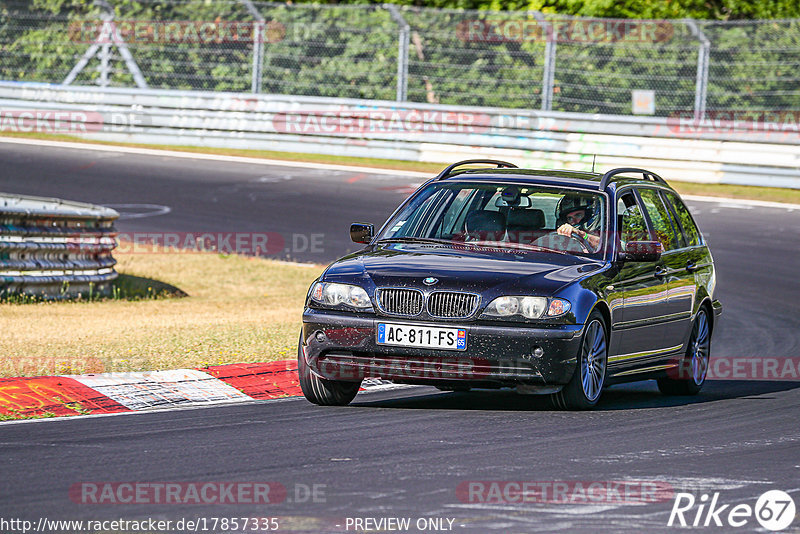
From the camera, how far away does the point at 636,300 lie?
935cm

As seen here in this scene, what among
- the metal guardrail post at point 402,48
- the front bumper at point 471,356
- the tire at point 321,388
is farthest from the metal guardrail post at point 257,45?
the front bumper at point 471,356

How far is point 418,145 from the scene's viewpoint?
85.9 ft

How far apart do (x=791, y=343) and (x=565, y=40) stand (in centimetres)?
1319

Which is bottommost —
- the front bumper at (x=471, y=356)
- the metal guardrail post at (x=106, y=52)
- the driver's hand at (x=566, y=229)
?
the front bumper at (x=471, y=356)

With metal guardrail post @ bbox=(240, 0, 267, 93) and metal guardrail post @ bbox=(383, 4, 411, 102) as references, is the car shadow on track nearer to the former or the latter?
metal guardrail post @ bbox=(383, 4, 411, 102)

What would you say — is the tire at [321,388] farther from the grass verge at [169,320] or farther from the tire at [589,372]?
the grass verge at [169,320]

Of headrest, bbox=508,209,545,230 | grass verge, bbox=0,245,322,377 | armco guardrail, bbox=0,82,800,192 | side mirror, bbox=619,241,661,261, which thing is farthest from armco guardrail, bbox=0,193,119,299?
armco guardrail, bbox=0,82,800,192

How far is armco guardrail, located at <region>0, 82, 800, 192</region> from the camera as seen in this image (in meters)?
23.7

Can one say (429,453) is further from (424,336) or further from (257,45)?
(257,45)

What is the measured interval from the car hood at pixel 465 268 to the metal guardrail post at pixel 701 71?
15825 mm

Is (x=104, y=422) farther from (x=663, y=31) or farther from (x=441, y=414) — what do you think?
(x=663, y=31)

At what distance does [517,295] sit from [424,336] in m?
0.60

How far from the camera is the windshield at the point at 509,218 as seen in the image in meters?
9.30

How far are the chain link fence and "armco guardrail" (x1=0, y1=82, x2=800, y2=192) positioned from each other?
0.49 meters
